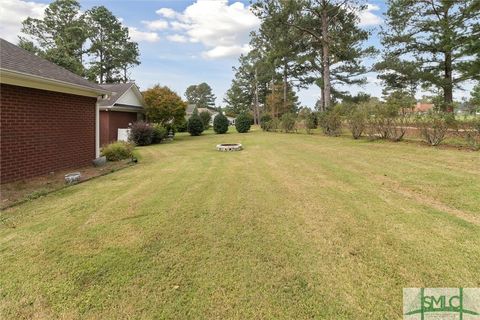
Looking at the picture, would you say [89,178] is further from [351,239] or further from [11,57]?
[351,239]

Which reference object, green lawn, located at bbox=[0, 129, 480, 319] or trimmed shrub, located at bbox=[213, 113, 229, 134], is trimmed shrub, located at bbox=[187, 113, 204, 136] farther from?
green lawn, located at bbox=[0, 129, 480, 319]

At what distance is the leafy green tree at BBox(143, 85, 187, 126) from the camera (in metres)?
19.7

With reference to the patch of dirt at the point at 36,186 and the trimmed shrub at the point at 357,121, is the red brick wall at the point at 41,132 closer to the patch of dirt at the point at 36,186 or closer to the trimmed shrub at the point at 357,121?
the patch of dirt at the point at 36,186

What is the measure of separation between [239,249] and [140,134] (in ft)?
48.6

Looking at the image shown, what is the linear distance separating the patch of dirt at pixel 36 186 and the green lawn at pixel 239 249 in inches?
11.8

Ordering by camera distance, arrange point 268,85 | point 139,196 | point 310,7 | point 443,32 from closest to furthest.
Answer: point 139,196
point 443,32
point 310,7
point 268,85

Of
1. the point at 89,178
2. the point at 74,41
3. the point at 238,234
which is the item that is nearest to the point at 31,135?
the point at 89,178

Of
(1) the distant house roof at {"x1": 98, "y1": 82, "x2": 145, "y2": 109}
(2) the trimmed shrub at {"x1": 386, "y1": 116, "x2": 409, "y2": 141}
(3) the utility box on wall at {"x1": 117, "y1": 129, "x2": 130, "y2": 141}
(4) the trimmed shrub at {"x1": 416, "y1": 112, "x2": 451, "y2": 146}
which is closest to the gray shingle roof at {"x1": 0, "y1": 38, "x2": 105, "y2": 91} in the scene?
(1) the distant house roof at {"x1": 98, "y1": 82, "x2": 145, "y2": 109}

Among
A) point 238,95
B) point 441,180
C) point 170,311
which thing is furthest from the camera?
point 238,95

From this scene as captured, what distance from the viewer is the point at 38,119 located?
21.8ft

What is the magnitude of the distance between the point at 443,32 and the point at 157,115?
19.5m

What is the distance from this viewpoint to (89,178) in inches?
265

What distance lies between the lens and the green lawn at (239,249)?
2.20 m

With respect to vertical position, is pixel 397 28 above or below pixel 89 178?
above
